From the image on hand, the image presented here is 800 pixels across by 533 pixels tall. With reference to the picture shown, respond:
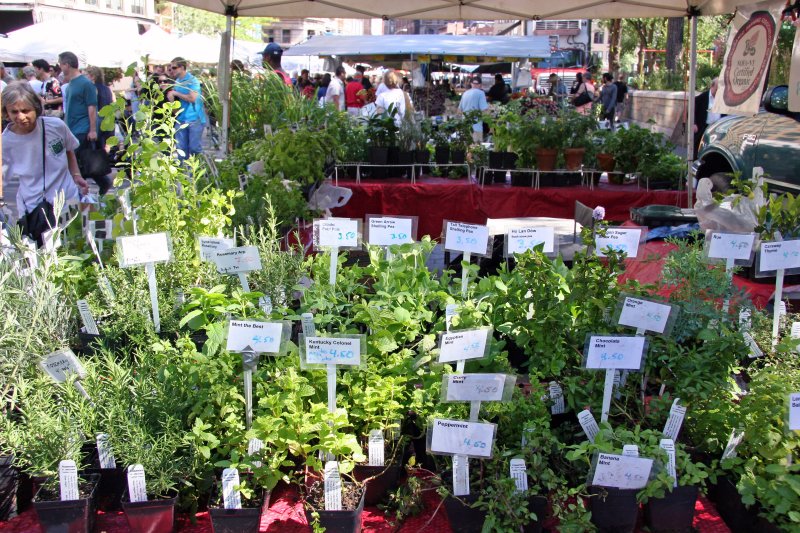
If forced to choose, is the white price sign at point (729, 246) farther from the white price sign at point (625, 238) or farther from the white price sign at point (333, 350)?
the white price sign at point (333, 350)

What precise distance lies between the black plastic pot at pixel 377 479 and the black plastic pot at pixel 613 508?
21.6 inches

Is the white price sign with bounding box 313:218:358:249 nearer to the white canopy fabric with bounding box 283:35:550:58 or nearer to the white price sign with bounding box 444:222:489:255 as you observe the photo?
the white price sign with bounding box 444:222:489:255

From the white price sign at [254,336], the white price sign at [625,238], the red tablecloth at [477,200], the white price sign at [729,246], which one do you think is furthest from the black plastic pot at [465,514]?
the red tablecloth at [477,200]

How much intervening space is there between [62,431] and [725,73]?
4085 millimetres

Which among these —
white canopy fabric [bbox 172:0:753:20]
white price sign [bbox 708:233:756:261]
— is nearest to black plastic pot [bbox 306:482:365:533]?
white price sign [bbox 708:233:756:261]

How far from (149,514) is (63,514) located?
0.76ft

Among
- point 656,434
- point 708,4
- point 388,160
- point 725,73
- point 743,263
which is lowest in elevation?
point 656,434

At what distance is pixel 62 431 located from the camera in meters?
2.04

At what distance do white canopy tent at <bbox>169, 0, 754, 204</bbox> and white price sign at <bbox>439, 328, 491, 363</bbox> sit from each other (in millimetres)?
3953

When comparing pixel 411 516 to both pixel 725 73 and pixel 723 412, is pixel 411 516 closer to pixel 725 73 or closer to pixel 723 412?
pixel 723 412

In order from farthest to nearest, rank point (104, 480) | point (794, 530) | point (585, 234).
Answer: point (585, 234) < point (104, 480) < point (794, 530)

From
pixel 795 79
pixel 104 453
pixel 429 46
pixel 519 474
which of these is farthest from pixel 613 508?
pixel 429 46

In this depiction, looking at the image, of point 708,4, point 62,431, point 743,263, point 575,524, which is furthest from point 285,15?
point 575,524

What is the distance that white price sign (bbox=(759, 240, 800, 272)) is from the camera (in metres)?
2.50
